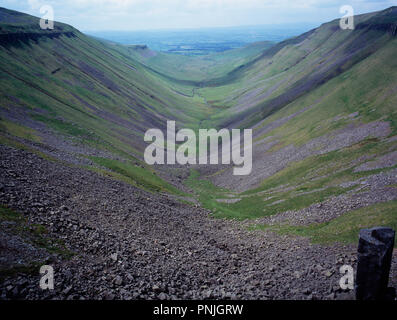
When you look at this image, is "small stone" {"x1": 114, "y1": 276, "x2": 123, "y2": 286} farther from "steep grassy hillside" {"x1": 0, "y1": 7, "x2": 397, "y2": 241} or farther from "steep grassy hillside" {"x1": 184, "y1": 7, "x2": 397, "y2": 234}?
"steep grassy hillside" {"x1": 0, "y1": 7, "x2": 397, "y2": 241}

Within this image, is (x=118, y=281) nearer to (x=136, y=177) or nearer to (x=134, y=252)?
(x=134, y=252)

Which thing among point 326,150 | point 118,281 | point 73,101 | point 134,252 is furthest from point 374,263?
point 73,101

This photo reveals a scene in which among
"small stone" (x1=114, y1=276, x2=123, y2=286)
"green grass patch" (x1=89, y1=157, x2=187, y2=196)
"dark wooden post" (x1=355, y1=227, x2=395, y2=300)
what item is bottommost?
"small stone" (x1=114, y1=276, x2=123, y2=286)

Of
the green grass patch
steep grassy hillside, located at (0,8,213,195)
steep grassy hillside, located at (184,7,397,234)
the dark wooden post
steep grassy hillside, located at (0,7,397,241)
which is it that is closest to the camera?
the dark wooden post

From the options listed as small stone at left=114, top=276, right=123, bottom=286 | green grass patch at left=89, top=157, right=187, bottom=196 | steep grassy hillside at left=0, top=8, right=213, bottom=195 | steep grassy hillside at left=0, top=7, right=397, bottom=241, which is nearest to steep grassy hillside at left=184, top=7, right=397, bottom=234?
steep grassy hillside at left=0, top=7, right=397, bottom=241

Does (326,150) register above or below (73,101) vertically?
below

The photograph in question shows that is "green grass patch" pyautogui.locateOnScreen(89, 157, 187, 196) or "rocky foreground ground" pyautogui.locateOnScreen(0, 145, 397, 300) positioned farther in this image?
"green grass patch" pyautogui.locateOnScreen(89, 157, 187, 196)
